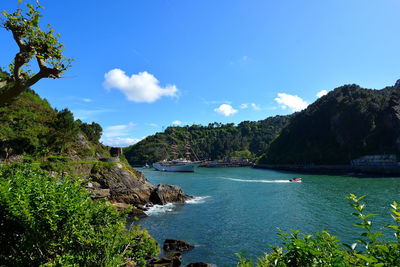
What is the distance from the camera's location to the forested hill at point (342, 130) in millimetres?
94188

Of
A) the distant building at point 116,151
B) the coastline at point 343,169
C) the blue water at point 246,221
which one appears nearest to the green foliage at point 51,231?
the blue water at point 246,221

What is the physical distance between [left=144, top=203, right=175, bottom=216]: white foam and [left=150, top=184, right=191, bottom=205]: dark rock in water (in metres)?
1.44

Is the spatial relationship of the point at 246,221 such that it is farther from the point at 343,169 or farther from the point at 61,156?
the point at 343,169

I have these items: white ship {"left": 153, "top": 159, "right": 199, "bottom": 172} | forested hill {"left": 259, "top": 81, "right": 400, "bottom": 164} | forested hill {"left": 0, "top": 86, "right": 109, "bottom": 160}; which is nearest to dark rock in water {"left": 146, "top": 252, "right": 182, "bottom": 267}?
→ forested hill {"left": 0, "top": 86, "right": 109, "bottom": 160}

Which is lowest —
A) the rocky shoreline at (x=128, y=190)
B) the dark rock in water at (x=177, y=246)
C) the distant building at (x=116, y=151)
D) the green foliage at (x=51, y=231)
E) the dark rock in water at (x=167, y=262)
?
the dark rock in water at (x=177, y=246)

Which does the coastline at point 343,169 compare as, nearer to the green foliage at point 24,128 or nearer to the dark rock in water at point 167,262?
the dark rock in water at point 167,262

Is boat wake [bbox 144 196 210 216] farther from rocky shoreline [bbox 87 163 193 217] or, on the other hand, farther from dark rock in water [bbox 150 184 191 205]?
dark rock in water [bbox 150 184 191 205]

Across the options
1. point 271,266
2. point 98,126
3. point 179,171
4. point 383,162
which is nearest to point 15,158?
point 271,266

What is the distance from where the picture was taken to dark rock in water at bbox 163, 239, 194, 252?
61.2 ft

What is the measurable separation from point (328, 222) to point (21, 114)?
168ft

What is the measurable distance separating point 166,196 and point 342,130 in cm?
10643

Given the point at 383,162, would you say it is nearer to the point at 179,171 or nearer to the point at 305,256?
the point at 179,171

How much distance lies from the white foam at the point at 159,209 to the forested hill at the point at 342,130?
91083 millimetres

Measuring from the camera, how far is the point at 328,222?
25.0m
